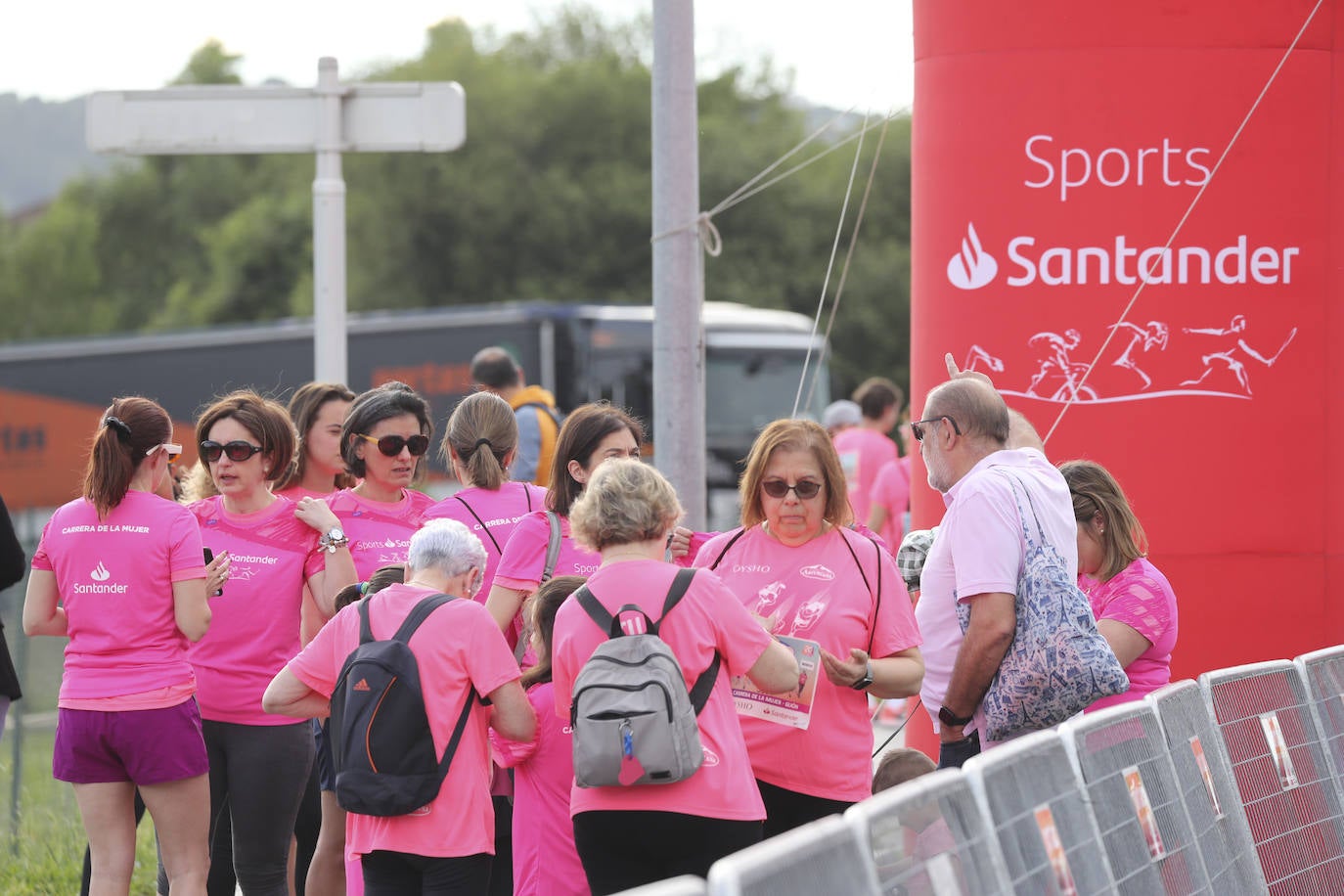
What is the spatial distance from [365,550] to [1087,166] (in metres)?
3.11

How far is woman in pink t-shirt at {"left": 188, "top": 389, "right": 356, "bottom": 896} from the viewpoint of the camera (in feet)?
16.1

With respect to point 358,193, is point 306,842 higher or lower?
lower

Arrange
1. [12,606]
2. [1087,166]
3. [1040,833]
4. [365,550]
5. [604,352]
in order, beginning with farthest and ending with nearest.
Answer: [604,352]
[12,606]
[1087,166]
[365,550]
[1040,833]

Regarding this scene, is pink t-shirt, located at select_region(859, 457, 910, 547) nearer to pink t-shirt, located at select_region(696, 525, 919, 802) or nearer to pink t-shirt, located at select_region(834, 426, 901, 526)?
pink t-shirt, located at select_region(834, 426, 901, 526)

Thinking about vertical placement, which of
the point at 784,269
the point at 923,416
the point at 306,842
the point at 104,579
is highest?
the point at 784,269

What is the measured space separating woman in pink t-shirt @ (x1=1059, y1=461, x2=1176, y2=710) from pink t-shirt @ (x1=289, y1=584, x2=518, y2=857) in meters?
1.82

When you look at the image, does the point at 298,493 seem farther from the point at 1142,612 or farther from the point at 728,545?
the point at 1142,612

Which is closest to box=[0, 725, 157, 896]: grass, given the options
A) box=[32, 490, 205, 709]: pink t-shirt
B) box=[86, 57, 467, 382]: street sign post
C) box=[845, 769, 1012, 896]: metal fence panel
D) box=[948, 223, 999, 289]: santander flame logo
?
box=[32, 490, 205, 709]: pink t-shirt

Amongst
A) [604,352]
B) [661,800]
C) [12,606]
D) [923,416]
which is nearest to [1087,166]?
[923,416]

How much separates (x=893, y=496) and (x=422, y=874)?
6818 millimetres

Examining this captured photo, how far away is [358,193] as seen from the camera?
4066 cm

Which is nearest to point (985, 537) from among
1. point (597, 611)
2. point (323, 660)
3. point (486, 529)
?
point (597, 611)

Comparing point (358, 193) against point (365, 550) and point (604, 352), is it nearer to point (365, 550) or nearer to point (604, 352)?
point (604, 352)

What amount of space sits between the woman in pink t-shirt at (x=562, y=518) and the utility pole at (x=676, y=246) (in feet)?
5.05
